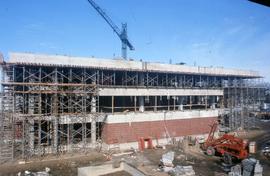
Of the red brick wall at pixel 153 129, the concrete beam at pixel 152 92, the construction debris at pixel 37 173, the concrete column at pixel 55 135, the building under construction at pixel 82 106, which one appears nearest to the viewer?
the construction debris at pixel 37 173

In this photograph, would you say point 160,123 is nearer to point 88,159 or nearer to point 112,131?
point 112,131

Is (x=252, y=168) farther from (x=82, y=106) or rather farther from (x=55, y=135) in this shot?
(x=55, y=135)

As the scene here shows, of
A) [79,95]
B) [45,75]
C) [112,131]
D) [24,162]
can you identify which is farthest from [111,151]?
[45,75]

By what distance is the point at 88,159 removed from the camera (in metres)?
27.0

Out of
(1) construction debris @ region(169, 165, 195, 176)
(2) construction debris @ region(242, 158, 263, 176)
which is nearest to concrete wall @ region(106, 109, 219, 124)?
(1) construction debris @ region(169, 165, 195, 176)

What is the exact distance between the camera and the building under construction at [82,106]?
89.8ft

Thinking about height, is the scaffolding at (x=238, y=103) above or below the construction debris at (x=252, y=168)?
above

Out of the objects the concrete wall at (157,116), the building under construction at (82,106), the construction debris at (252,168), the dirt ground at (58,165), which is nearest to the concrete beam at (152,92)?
the building under construction at (82,106)

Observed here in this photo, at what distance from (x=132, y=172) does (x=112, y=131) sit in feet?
36.1

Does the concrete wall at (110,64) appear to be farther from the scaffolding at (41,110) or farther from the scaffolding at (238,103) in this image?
the scaffolding at (238,103)

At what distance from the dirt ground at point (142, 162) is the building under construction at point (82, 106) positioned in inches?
76.4

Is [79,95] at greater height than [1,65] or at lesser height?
lesser

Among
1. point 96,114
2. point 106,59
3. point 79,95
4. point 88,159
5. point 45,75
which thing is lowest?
point 88,159

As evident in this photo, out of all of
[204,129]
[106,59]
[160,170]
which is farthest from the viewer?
[204,129]
